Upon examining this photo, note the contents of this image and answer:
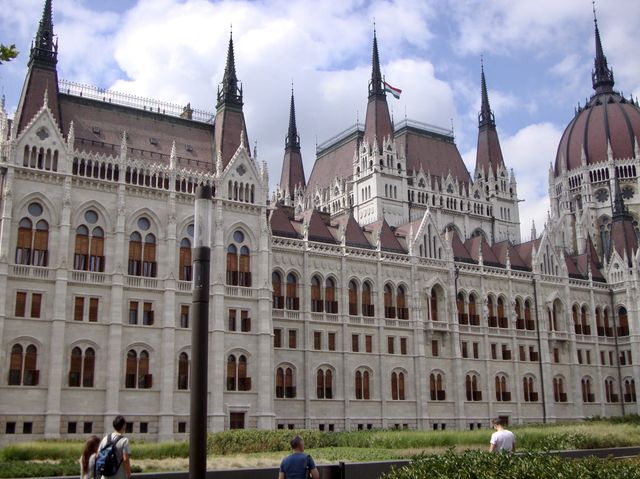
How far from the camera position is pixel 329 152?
96.7 metres

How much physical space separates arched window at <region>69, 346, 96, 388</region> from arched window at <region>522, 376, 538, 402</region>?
40.7m

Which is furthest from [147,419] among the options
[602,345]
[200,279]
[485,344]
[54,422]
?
[602,345]

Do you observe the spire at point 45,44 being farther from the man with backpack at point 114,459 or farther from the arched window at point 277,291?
the man with backpack at point 114,459

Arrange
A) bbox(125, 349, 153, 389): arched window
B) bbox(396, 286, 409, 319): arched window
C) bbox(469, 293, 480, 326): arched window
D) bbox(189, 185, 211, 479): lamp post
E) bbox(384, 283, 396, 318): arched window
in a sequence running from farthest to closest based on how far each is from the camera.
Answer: bbox(469, 293, 480, 326): arched window → bbox(396, 286, 409, 319): arched window → bbox(384, 283, 396, 318): arched window → bbox(125, 349, 153, 389): arched window → bbox(189, 185, 211, 479): lamp post

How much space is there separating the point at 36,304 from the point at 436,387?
34.1m

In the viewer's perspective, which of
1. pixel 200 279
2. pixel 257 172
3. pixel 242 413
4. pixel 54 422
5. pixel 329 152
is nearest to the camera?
pixel 200 279

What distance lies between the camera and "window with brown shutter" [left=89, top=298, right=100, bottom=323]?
49184 millimetres

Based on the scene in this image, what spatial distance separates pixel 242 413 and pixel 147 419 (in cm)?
671

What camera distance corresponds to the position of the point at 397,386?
209ft

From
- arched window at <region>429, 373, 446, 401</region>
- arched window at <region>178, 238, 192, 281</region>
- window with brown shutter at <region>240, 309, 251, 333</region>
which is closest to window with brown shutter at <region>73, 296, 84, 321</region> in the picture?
arched window at <region>178, 238, 192, 281</region>

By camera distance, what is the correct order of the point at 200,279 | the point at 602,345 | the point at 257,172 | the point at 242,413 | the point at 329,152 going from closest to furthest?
1. the point at 200,279
2. the point at 242,413
3. the point at 257,172
4. the point at 602,345
5. the point at 329,152

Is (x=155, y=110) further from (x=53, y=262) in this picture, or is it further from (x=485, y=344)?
(x=485, y=344)

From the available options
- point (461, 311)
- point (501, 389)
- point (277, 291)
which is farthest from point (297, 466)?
point (501, 389)

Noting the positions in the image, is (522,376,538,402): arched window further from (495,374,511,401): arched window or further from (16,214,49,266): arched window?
(16,214,49,266): arched window
